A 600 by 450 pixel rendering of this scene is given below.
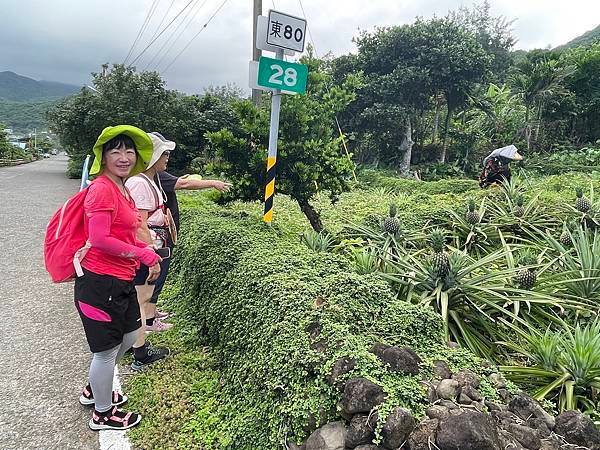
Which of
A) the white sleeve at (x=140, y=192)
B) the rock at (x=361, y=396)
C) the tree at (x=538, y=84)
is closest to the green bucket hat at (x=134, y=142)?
the white sleeve at (x=140, y=192)

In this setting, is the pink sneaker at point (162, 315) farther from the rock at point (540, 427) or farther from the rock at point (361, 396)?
the rock at point (540, 427)

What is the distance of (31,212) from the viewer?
9.71 m

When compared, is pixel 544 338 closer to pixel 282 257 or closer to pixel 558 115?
pixel 282 257

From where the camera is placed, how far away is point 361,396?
1.83m

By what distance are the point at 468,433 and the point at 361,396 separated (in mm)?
429

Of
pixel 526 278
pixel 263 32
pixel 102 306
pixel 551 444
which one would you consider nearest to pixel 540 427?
pixel 551 444

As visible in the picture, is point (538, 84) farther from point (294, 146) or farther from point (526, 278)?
point (526, 278)

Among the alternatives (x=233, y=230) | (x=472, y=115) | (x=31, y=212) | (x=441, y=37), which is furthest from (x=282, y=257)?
(x=472, y=115)

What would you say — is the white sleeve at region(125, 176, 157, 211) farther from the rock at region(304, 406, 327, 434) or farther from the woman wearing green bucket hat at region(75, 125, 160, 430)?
the rock at region(304, 406, 327, 434)

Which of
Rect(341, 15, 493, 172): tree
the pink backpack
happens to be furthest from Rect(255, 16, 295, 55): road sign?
Rect(341, 15, 493, 172): tree

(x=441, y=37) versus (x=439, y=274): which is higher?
(x=441, y=37)

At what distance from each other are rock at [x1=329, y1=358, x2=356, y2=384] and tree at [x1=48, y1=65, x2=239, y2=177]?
14.0 m

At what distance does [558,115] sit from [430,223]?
628 inches

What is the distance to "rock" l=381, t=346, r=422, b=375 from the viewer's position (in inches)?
79.4
